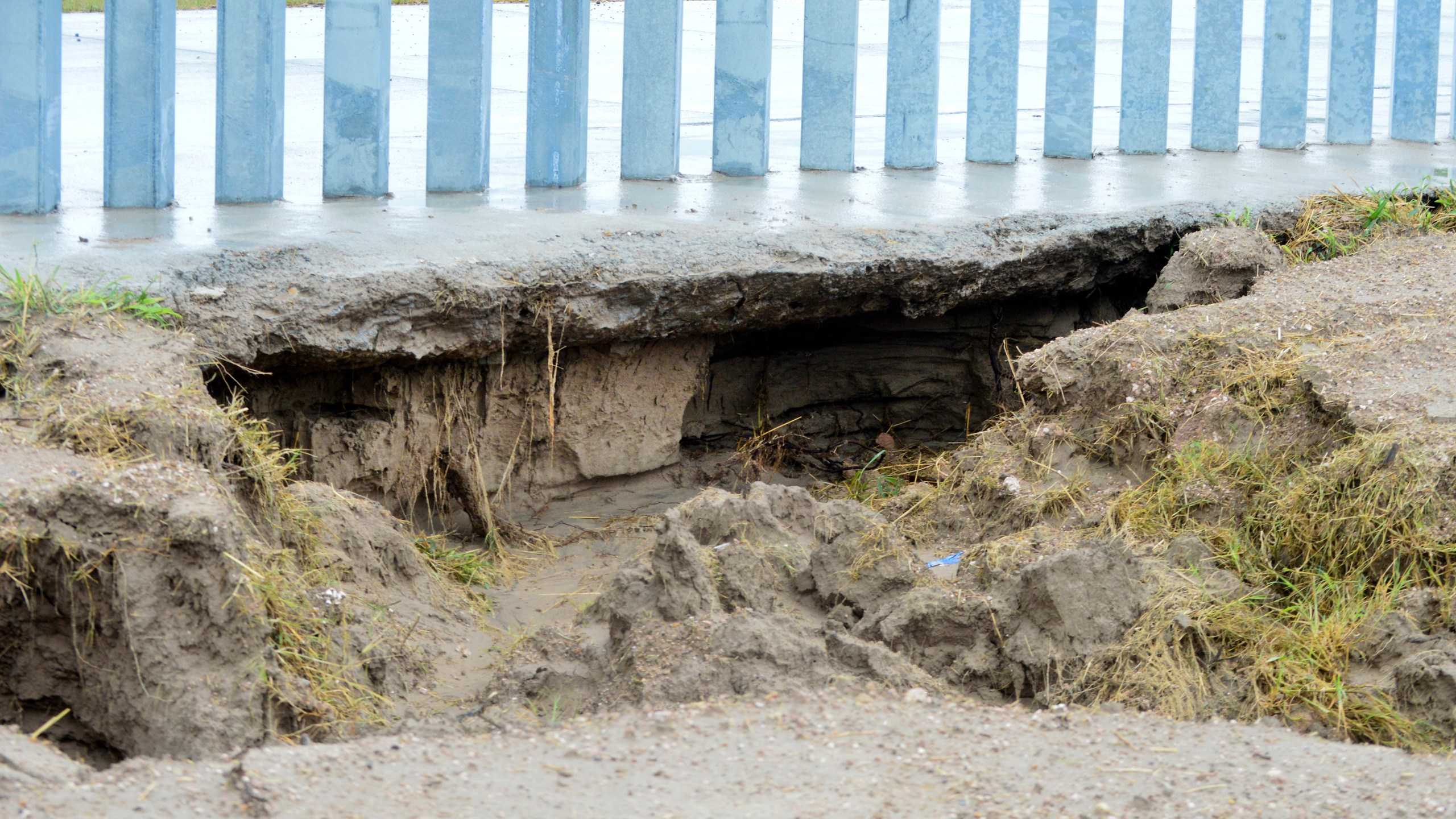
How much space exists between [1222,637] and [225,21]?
3.80m

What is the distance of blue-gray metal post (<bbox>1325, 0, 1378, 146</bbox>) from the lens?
20.6ft

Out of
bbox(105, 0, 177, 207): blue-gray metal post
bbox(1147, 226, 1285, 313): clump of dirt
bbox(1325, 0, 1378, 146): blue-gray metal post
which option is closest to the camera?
bbox(105, 0, 177, 207): blue-gray metal post

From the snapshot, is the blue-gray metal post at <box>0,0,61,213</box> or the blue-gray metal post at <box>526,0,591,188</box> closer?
the blue-gray metal post at <box>0,0,61,213</box>

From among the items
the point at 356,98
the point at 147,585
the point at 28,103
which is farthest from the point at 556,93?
the point at 147,585

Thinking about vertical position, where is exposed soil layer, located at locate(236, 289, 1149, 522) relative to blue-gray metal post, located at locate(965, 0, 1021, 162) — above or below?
below

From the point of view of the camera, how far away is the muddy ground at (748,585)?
229 centimetres

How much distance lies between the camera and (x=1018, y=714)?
2.64 metres

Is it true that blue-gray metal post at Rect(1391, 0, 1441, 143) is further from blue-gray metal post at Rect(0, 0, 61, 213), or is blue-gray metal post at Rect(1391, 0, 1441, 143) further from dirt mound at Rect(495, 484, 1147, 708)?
blue-gray metal post at Rect(0, 0, 61, 213)

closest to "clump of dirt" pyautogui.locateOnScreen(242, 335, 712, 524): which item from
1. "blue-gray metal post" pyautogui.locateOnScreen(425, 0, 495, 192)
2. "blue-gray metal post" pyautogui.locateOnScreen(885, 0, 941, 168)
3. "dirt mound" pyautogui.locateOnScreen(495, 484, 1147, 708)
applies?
"blue-gray metal post" pyautogui.locateOnScreen(425, 0, 495, 192)

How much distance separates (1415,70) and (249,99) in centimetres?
587

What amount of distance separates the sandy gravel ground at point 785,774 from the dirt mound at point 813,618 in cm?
24

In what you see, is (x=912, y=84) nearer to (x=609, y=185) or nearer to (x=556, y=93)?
(x=609, y=185)

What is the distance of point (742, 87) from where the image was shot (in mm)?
5258

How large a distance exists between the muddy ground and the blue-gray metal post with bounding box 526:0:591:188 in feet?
3.21
